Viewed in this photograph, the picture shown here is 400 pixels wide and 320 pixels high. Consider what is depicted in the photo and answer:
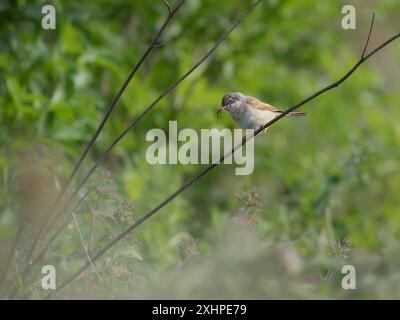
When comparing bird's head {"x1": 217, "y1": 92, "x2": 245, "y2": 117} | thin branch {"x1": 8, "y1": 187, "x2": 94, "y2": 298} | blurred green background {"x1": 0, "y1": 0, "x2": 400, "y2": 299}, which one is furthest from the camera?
bird's head {"x1": 217, "y1": 92, "x2": 245, "y2": 117}

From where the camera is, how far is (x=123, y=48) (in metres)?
6.25

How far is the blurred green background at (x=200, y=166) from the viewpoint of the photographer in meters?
3.30

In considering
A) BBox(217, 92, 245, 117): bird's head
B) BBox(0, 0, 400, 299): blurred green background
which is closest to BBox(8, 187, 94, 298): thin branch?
BBox(0, 0, 400, 299): blurred green background

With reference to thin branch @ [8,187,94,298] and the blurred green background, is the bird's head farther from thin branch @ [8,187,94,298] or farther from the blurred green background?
thin branch @ [8,187,94,298]

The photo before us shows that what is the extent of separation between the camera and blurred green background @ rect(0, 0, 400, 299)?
3.30 metres

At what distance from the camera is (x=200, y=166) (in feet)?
20.7

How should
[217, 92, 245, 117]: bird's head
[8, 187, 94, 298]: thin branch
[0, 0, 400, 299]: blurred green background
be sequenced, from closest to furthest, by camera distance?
[8, 187, 94, 298]: thin branch, [0, 0, 400, 299]: blurred green background, [217, 92, 245, 117]: bird's head

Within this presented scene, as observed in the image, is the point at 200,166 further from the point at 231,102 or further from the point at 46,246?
the point at 46,246

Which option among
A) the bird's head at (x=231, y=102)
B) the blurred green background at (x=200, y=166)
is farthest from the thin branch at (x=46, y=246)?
the bird's head at (x=231, y=102)

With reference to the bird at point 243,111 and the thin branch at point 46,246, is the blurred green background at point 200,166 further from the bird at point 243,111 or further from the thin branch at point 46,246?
the bird at point 243,111

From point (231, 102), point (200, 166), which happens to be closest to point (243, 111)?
point (231, 102)

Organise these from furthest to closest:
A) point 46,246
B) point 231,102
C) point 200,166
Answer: point 200,166, point 231,102, point 46,246
